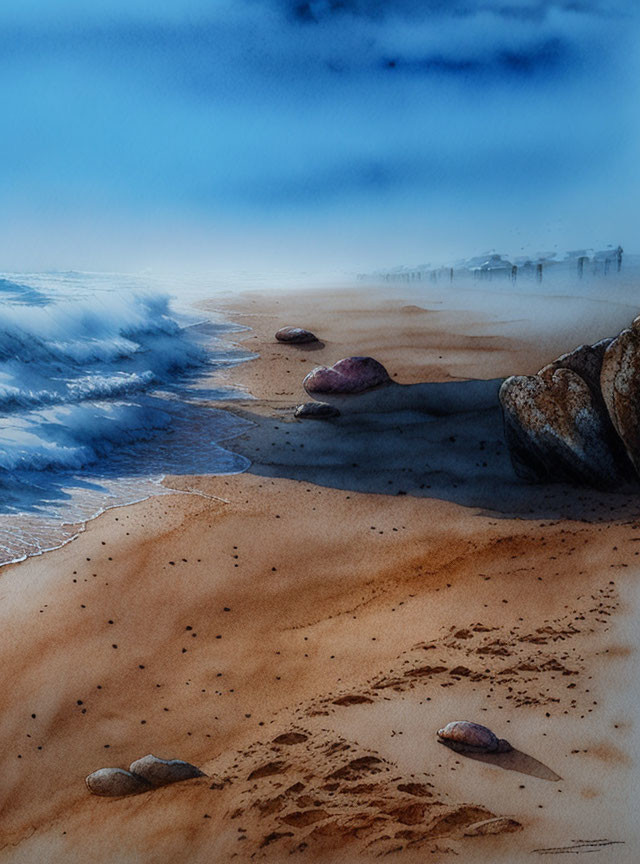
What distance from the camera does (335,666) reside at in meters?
3.23

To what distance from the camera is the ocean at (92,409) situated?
509 centimetres

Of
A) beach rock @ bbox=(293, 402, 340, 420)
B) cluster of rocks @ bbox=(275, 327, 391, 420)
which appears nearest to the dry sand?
beach rock @ bbox=(293, 402, 340, 420)

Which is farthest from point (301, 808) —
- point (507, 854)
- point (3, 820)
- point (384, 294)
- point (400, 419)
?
point (384, 294)

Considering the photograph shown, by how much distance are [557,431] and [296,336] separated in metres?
6.50

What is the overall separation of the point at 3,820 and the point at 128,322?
390 inches

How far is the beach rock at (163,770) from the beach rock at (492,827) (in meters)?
0.95

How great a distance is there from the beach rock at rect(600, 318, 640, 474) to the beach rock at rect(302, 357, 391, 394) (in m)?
3.11

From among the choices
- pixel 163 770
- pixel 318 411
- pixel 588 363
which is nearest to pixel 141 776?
pixel 163 770

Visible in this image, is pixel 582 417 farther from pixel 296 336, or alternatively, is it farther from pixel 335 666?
pixel 296 336

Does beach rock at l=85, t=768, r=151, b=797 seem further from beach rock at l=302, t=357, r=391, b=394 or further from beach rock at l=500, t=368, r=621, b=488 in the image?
beach rock at l=302, t=357, r=391, b=394

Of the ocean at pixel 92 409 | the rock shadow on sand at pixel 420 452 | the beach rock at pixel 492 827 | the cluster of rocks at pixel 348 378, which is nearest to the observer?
the beach rock at pixel 492 827

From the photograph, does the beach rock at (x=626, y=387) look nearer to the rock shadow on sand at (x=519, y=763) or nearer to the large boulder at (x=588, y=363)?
the large boulder at (x=588, y=363)

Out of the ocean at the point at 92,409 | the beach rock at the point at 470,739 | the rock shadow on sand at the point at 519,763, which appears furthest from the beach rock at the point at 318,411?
the rock shadow on sand at the point at 519,763

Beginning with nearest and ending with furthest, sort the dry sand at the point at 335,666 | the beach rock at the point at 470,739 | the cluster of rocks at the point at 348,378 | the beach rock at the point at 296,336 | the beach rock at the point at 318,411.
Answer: the dry sand at the point at 335,666 < the beach rock at the point at 470,739 < the beach rock at the point at 318,411 < the cluster of rocks at the point at 348,378 < the beach rock at the point at 296,336
